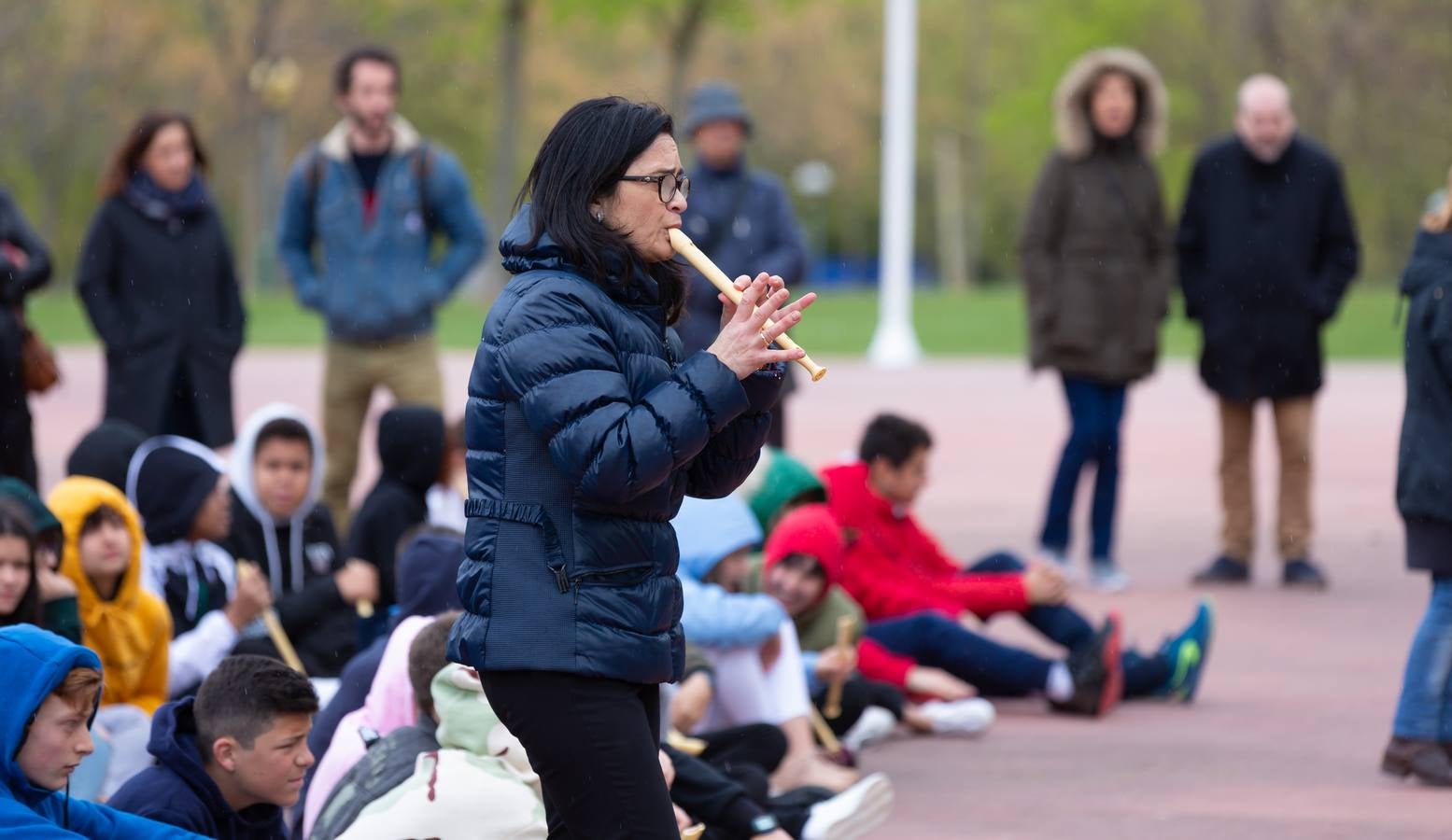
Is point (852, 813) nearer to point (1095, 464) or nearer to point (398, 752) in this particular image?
point (398, 752)

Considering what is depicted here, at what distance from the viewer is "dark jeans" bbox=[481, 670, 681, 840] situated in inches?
138

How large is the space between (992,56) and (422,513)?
64.1 metres

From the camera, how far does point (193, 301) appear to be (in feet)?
30.6

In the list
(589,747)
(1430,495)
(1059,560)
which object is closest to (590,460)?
(589,747)

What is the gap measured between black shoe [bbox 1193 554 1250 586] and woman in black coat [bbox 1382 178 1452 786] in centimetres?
376

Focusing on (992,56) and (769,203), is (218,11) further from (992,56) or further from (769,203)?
(769,203)

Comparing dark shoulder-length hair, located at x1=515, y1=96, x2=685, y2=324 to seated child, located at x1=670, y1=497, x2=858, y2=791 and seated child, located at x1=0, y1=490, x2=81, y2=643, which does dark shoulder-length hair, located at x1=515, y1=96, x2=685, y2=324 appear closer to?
seated child, located at x1=0, y1=490, x2=81, y2=643

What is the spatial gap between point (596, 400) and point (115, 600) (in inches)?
116

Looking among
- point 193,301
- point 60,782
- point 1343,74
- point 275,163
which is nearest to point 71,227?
point 275,163

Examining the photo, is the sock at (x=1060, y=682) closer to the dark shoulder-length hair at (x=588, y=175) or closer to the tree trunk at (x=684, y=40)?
the dark shoulder-length hair at (x=588, y=175)

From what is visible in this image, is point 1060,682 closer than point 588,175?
No

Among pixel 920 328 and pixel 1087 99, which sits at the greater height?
pixel 1087 99

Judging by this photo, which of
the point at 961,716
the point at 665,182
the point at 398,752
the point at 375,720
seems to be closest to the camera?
the point at 665,182

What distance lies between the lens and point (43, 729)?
3789 mm
